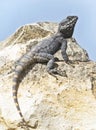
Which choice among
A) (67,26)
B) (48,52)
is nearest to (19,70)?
(48,52)

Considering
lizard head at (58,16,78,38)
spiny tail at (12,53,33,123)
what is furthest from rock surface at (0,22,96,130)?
lizard head at (58,16,78,38)

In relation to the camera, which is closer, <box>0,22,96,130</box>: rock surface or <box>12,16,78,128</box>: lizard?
<box>0,22,96,130</box>: rock surface

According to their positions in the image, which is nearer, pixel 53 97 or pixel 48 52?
pixel 53 97

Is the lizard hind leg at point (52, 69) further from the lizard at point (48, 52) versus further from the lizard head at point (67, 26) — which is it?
the lizard head at point (67, 26)

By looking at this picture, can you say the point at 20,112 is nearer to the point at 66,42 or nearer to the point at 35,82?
the point at 35,82

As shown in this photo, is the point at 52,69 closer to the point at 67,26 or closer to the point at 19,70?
the point at 19,70

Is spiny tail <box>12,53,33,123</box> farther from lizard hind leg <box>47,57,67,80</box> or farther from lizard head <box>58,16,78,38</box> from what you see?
lizard head <box>58,16,78,38</box>
